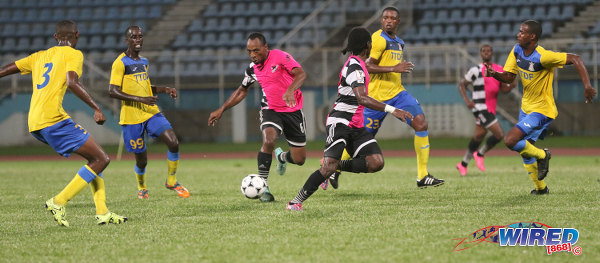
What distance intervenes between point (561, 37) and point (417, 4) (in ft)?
18.8

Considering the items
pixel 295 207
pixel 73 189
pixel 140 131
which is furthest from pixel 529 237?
pixel 140 131

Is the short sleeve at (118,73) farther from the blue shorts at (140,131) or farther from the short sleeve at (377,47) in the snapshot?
the short sleeve at (377,47)

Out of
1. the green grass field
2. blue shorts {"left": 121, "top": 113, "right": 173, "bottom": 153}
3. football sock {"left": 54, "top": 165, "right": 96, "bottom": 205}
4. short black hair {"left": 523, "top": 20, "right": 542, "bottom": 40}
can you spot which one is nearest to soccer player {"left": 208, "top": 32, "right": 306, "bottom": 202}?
the green grass field

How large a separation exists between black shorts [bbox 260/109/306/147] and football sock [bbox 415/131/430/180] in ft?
5.57

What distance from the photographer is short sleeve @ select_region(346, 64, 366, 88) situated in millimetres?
7402

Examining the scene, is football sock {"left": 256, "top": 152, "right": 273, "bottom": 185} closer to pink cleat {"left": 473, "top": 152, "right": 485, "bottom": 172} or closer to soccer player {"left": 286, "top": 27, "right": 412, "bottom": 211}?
soccer player {"left": 286, "top": 27, "right": 412, "bottom": 211}

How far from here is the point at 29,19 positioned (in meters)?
30.5

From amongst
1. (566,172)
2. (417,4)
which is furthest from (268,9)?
(566,172)

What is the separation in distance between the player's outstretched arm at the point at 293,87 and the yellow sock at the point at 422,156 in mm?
2076

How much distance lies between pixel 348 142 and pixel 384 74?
89.0 inches

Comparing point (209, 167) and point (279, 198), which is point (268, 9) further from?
point (279, 198)

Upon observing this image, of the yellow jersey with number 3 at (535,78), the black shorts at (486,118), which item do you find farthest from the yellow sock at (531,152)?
the black shorts at (486,118)

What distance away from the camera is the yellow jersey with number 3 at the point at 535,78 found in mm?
8938

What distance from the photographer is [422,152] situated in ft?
32.4
